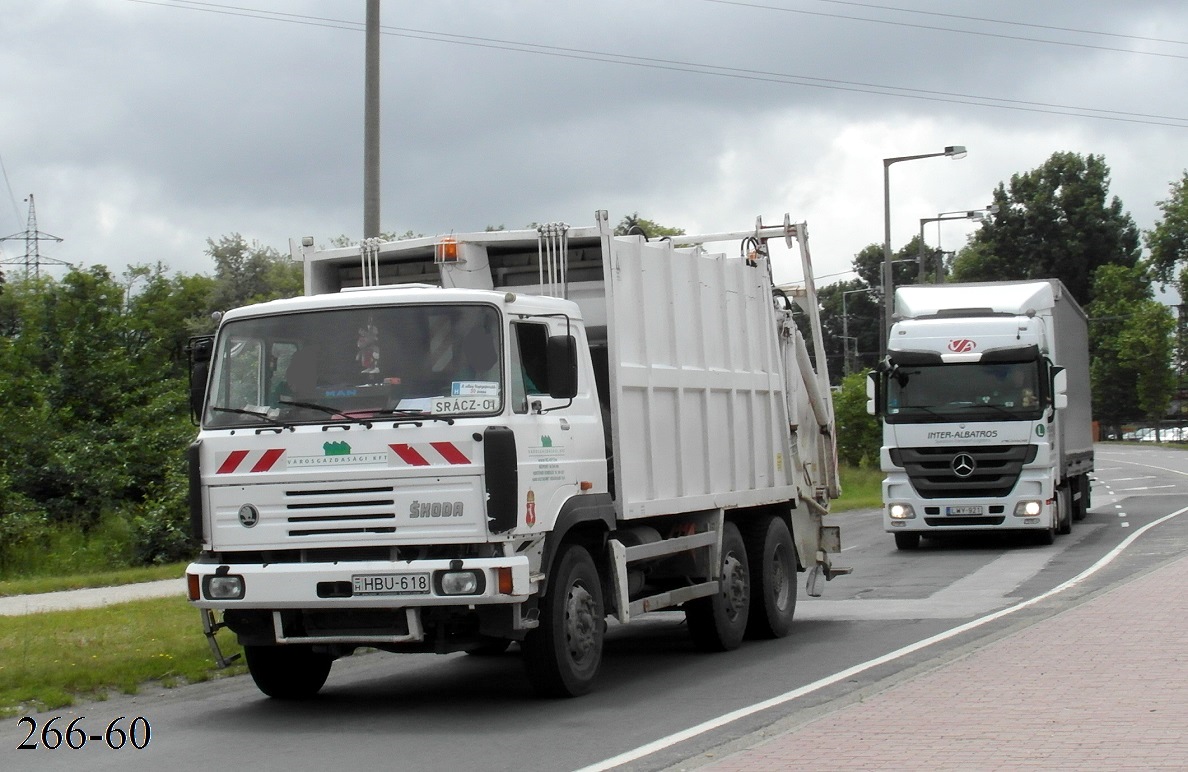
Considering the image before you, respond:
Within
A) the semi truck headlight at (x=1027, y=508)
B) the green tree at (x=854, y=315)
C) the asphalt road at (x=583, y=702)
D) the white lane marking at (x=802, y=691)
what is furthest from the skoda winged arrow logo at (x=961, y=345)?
the green tree at (x=854, y=315)

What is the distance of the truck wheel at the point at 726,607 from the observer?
40.5 feet

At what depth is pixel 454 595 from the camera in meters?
9.03

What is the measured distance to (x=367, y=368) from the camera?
956 cm

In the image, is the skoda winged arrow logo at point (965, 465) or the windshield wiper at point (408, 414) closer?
the windshield wiper at point (408, 414)

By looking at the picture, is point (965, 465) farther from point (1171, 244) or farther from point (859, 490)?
point (1171, 244)

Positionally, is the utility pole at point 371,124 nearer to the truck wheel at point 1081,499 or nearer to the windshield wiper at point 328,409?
the windshield wiper at point 328,409

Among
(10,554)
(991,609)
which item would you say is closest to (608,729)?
(991,609)

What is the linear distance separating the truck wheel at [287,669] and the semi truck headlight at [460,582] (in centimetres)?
167

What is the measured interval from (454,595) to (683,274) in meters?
3.92

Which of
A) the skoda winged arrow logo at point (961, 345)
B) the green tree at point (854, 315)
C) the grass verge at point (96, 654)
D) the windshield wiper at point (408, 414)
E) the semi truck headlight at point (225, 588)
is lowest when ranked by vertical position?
the grass verge at point (96, 654)

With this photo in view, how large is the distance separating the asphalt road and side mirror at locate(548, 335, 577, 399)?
1993 mm

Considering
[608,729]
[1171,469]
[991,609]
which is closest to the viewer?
[608,729]

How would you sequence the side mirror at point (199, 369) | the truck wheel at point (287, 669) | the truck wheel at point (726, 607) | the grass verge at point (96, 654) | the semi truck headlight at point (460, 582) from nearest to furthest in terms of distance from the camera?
the semi truck headlight at point (460, 582) → the side mirror at point (199, 369) → the truck wheel at point (287, 669) → the grass verge at point (96, 654) → the truck wheel at point (726, 607)

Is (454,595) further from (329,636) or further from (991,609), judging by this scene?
(991,609)
